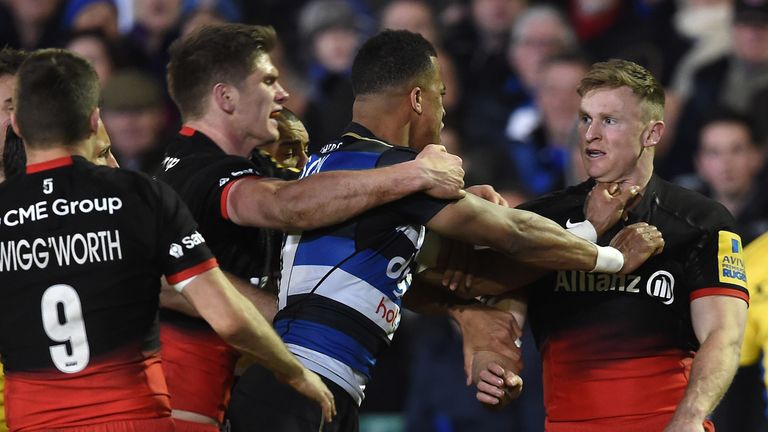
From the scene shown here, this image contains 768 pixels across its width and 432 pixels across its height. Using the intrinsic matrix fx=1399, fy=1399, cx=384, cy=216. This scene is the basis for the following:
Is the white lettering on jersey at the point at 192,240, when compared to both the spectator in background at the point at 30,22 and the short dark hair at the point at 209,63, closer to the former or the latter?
the short dark hair at the point at 209,63

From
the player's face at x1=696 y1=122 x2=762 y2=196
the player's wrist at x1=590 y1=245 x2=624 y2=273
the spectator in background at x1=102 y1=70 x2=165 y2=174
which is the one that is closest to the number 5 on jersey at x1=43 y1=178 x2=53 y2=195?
the player's wrist at x1=590 y1=245 x2=624 y2=273

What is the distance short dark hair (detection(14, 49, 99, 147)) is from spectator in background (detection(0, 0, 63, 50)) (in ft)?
25.2

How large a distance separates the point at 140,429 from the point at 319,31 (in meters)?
7.71

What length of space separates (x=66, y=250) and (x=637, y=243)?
2415mm

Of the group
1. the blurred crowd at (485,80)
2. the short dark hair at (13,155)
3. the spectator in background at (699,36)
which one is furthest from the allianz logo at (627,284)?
the spectator in background at (699,36)

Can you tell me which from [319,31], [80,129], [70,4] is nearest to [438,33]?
[319,31]

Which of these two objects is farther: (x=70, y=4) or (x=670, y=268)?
(x=70, y=4)

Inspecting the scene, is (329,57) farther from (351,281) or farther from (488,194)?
(351,281)

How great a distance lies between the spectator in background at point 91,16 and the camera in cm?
1255

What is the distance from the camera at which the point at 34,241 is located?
195 inches

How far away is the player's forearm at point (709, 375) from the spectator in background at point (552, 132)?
4874 millimetres

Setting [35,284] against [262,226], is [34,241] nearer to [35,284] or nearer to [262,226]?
[35,284]

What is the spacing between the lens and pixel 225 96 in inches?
259

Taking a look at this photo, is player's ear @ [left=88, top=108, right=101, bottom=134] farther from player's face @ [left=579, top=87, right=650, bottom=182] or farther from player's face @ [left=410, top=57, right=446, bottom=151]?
player's face @ [left=579, top=87, right=650, bottom=182]
